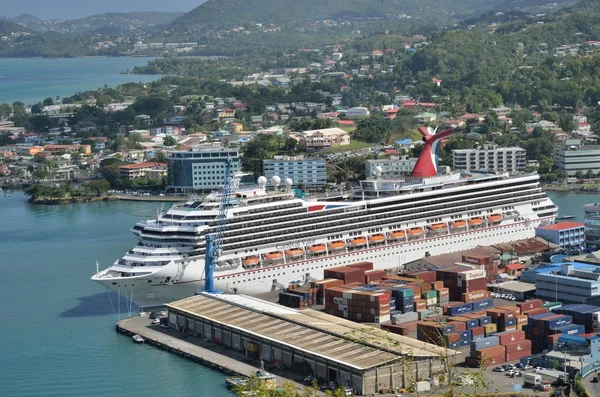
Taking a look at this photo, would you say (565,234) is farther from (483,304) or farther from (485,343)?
(485,343)

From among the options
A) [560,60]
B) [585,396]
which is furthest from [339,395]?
[560,60]

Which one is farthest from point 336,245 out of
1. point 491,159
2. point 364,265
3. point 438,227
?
point 491,159

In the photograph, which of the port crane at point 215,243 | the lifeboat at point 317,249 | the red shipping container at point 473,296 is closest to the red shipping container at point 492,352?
the red shipping container at point 473,296

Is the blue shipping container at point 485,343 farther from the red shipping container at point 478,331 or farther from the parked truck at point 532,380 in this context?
the parked truck at point 532,380

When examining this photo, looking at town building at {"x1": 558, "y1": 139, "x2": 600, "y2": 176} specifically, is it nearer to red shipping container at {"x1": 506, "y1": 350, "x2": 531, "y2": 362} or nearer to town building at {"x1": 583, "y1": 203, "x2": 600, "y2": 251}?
town building at {"x1": 583, "y1": 203, "x2": 600, "y2": 251}

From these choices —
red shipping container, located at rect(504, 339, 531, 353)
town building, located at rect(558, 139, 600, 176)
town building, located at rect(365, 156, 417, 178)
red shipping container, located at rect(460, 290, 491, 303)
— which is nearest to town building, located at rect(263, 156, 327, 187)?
town building, located at rect(365, 156, 417, 178)

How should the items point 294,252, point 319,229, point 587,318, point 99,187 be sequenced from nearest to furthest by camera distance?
1. point 587,318
2. point 294,252
3. point 319,229
4. point 99,187
